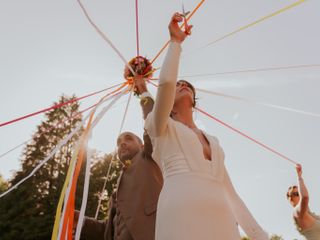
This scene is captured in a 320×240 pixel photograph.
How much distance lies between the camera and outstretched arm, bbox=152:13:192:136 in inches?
67.2

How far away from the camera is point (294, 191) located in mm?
4785

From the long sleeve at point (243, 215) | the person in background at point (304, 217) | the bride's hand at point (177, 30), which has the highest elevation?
the bride's hand at point (177, 30)

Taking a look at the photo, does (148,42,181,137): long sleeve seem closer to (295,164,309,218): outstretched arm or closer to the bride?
the bride

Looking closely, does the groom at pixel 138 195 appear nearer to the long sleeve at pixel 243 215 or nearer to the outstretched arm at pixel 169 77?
the outstretched arm at pixel 169 77

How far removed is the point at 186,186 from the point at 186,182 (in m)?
0.02

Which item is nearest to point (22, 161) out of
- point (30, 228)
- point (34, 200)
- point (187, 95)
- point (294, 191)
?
point (34, 200)

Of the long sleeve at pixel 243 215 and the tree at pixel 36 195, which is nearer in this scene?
the long sleeve at pixel 243 215

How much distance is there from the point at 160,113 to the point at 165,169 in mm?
352

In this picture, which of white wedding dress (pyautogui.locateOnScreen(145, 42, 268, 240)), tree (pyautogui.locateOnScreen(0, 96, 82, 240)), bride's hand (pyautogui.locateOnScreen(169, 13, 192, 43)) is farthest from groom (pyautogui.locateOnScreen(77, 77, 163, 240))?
tree (pyautogui.locateOnScreen(0, 96, 82, 240))

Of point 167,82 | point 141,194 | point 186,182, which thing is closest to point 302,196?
point 141,194

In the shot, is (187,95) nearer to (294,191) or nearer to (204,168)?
(204,168)

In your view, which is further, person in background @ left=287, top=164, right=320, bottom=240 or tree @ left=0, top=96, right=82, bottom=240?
tree @ left=0, top=96, right=82, bottom=240

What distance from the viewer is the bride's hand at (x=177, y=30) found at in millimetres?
1778

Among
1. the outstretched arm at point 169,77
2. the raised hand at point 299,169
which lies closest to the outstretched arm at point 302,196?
the raised hand at point 299,169
